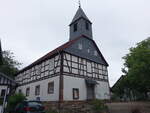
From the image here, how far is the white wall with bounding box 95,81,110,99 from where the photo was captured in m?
22.5

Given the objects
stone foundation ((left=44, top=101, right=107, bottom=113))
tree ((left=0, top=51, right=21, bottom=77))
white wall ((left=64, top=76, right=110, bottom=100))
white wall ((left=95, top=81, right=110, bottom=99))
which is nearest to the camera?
stone foundation ((left=44, top=101, right=107, bottom=113))

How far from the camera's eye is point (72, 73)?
19.7 m

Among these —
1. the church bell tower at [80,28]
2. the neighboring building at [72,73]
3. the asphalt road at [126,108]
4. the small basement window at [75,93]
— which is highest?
the church bell tower at [80,28]

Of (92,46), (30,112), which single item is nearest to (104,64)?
(92,46)

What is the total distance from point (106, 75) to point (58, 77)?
33.4 feet

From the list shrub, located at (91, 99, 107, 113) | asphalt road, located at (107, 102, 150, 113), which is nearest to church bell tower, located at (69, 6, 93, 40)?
shrub, located at (91, 99, 107, 113)

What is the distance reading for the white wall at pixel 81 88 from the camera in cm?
1834

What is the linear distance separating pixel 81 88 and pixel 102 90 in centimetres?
474

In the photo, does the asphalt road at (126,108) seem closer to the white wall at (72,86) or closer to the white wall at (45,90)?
the white wall at (72,86)

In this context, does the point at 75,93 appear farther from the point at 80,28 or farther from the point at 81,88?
the point at 80,28

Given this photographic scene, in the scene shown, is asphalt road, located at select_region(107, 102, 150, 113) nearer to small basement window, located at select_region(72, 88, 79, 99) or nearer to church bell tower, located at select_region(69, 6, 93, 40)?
small basement window, located at select_region(72, 88, 79, 99)

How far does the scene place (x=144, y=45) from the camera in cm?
2167

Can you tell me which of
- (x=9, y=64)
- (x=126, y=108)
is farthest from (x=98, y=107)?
(x=9, y=64)

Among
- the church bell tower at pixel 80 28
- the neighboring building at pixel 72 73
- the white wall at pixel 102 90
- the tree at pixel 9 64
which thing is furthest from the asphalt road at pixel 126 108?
the tree at pixel 9 64
